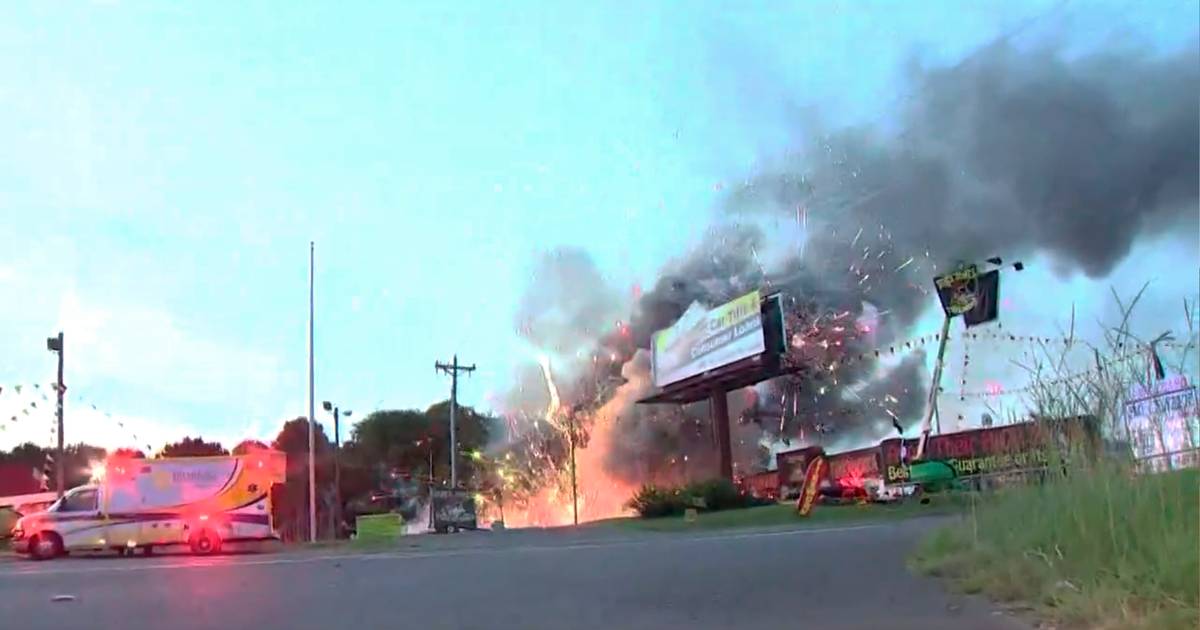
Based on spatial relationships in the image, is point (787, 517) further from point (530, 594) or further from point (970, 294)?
point (530, 594)

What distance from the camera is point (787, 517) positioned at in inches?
1212

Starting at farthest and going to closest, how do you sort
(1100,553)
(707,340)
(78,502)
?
(707,340)
(78,502)
(1100,553)

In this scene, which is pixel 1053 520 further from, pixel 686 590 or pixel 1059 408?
pixel 686 590

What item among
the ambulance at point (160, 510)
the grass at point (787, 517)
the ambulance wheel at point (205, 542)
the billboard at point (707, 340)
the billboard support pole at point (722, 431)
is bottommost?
the grass at point (787, 517)

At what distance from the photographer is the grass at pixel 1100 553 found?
698cm

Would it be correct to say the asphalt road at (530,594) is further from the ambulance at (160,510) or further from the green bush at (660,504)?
the green bush at (660,504)

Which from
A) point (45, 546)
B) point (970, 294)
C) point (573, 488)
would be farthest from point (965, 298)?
point (45, 546)

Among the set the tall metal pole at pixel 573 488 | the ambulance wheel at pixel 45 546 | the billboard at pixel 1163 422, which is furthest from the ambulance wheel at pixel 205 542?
the tall metal pole at pixel 573 488

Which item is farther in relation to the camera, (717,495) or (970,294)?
(970,294)

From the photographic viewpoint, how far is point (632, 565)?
14742mm

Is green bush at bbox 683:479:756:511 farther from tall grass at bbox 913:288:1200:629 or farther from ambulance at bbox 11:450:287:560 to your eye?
tall grass at bbox 913:288:1200:629

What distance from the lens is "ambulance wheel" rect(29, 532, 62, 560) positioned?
88.4 ft

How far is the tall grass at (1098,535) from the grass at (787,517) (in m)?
17.1

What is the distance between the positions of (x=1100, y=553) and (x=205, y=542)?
25.5 meters
